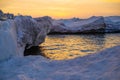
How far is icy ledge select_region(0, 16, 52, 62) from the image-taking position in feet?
32.5

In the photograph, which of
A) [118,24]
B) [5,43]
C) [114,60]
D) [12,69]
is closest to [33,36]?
[5,43]

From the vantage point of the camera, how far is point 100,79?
640 centimetres

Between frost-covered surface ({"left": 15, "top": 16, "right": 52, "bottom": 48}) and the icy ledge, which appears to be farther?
frost-covered surface ({"left": 15, "top": 16, "right": 52, "bottom": 48})

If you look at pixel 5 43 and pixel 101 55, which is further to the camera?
pixel 5 43

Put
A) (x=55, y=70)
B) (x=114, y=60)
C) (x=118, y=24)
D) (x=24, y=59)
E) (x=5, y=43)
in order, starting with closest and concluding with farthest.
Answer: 1. (x=114, y=60)
2. (x=55, y=70)
3. (x=24, y=59)
4. (x=5, y=43)
5. (x=118, y=24)

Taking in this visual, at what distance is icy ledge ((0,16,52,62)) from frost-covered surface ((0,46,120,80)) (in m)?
0.96

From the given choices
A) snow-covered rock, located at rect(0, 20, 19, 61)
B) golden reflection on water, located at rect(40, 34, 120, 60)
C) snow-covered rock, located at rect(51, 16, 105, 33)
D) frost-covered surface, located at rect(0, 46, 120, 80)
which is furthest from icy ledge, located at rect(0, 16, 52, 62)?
snow-covered rock, located at rect(51, 16, 105, 33)

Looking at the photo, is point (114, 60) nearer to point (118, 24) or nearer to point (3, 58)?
point (3, 58)

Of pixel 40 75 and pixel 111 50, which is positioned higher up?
pixel 111 50

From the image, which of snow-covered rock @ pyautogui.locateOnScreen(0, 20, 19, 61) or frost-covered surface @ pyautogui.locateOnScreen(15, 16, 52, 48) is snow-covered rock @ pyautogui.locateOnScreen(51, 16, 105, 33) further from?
snow-covered rock @ pyautogui.locateOnScreen(0, 20, 19, 61)

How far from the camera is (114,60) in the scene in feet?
24.0

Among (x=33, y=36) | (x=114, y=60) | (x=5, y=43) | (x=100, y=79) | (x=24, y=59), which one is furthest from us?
(x=33, y=36)

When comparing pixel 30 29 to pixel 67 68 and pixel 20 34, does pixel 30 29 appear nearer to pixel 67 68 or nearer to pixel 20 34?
pixel 20 34

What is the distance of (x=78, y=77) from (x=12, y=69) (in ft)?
8.21
